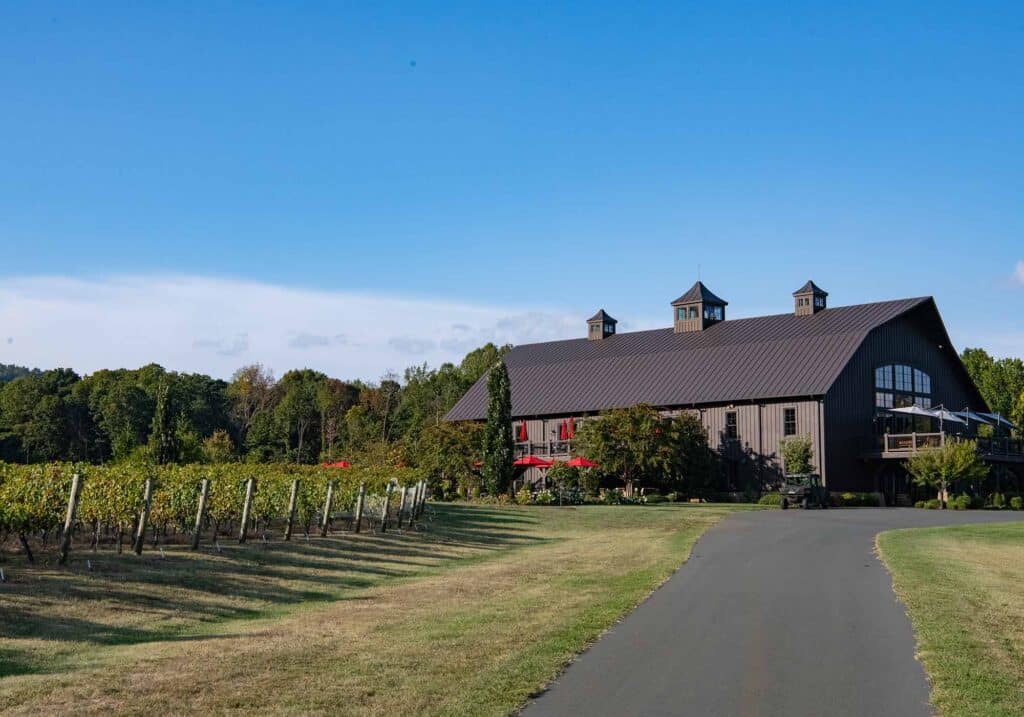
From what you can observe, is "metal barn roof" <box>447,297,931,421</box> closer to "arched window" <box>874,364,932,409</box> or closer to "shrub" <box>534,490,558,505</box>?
"arched window" <box>874,364,932,409</box>

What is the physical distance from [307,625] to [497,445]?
119ft

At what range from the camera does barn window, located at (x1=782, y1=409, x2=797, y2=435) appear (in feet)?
164

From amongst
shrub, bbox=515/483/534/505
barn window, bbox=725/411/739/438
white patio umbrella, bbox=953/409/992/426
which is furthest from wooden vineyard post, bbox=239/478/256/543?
white patio umbrella, bbox=953/409/992/426

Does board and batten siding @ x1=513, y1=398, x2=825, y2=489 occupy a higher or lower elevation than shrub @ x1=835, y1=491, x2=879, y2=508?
higher

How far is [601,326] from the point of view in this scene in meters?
65.5

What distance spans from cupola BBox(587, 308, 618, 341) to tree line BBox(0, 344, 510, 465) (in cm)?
1180

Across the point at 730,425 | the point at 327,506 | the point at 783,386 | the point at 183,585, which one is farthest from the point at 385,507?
the point at 730,425

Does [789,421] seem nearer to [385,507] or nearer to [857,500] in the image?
[857,500]

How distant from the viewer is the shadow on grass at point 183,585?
11.6m


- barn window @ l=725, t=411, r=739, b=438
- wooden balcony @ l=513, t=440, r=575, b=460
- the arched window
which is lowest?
wooden balcony @ l=513, t=440, r=575, b=460

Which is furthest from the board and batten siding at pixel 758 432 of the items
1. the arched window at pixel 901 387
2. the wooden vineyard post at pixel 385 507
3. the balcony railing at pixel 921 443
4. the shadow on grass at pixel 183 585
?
the shadow on grass at pixel 183 585

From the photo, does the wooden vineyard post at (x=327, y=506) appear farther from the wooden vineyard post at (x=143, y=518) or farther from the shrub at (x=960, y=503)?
the shrub at (x=960, y=503)

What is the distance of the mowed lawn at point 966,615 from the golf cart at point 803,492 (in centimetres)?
1650

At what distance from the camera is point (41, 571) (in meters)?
14.8
